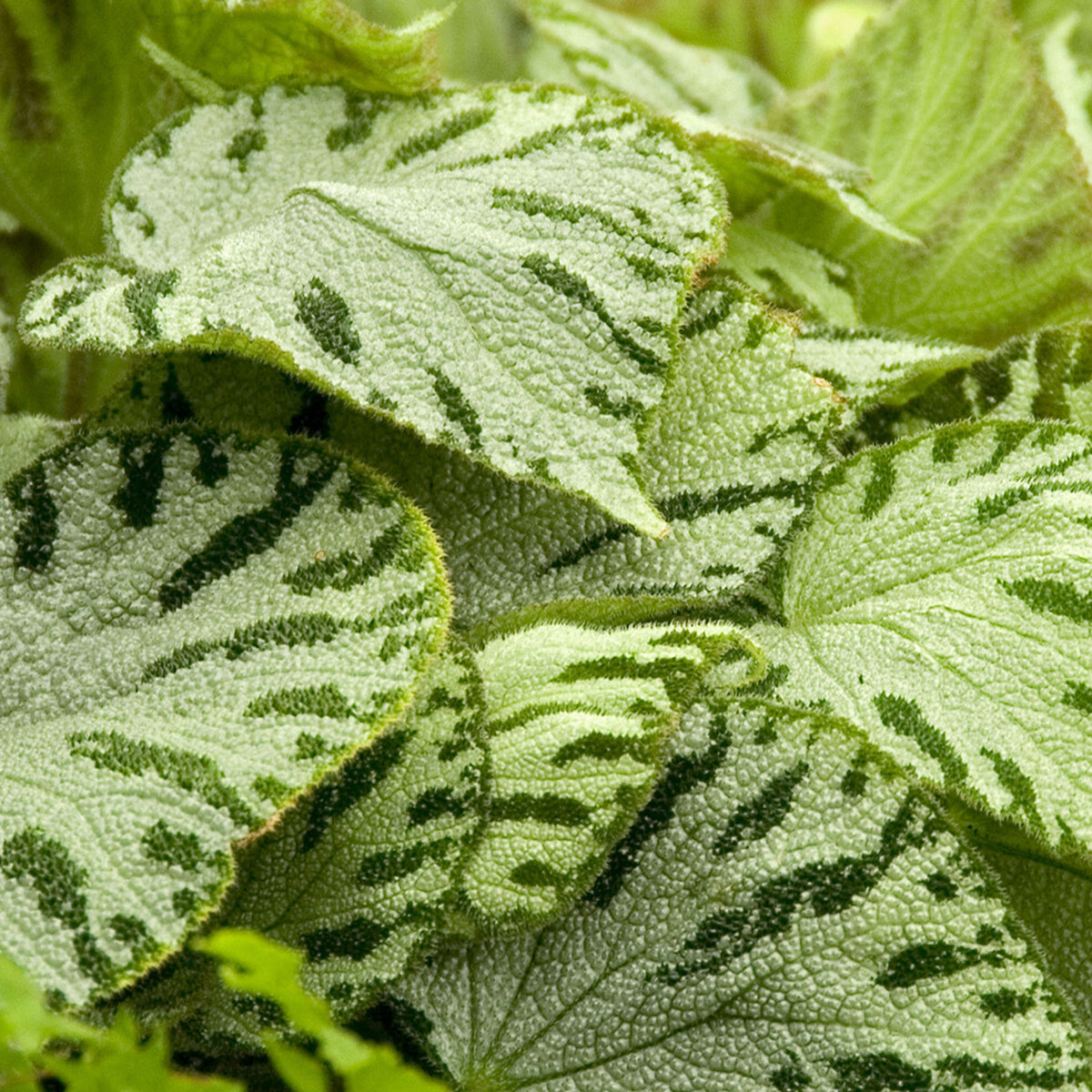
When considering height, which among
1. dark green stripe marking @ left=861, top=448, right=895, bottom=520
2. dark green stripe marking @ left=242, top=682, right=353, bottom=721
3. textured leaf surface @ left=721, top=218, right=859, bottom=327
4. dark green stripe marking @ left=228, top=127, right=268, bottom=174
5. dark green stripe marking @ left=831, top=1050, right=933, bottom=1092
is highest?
dark green stripe marking @ left=228, top=127, right=268, bottom=174

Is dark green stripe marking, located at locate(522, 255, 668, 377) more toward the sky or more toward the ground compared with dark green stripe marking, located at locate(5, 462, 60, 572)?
more toward the sky

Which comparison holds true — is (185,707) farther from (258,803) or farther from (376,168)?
(376,168)

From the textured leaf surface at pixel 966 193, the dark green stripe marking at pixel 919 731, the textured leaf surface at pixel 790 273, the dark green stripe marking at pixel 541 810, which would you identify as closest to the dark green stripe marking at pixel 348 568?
the dark green stripe marking at pixel 541 810

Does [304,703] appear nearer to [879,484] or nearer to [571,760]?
[571,760]

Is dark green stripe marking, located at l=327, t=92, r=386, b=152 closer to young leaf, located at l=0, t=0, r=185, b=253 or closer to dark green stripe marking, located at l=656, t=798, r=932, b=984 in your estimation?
young leaf, located at l=0, t=0, r=185, b=253

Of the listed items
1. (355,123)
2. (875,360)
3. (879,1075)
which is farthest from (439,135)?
(879,1075)

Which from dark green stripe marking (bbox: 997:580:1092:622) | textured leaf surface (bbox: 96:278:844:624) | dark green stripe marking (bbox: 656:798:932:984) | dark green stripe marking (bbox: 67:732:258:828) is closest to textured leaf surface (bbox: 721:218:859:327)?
textured leaf surface (bbox: 96:278:844:624)

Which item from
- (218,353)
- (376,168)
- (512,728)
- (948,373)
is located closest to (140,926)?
(512,728)
